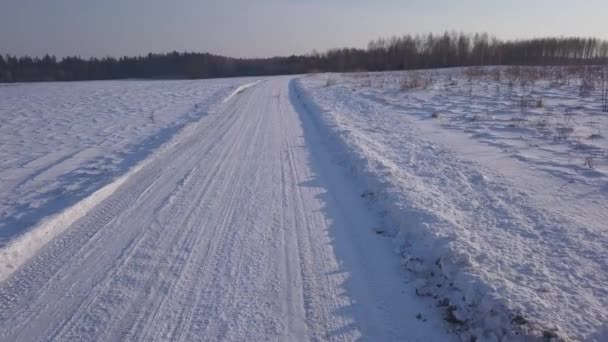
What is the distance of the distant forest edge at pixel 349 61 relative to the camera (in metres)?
76.7

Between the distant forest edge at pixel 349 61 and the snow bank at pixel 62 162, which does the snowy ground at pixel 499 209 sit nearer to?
the snow bank at pixel 62 162

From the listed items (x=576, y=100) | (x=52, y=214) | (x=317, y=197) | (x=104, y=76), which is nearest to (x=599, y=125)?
(x=576, y=100)

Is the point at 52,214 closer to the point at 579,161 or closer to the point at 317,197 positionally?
the point at 317,197

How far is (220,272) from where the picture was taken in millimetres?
3602

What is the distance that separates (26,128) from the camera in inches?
481

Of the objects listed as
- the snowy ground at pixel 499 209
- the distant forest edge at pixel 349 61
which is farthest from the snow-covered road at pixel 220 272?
the distant forest edge at pixel 349 61

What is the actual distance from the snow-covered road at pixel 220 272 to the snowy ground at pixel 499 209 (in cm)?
33

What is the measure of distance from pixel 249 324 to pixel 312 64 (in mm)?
91048

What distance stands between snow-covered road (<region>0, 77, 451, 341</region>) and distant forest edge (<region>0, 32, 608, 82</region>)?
6993 centimetres

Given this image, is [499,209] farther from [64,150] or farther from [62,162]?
[64,150]

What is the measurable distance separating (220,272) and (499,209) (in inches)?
144

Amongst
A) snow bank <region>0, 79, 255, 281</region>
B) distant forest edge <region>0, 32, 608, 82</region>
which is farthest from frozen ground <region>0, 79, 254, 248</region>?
distant forest edge <region>0, 32, 608, 82</region>

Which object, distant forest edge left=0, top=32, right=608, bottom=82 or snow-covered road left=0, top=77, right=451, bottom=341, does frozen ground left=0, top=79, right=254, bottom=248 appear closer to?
snow-covered road left=0, top=77, right=451, bottom=341

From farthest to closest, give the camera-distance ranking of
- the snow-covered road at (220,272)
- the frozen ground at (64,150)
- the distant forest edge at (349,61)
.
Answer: the distant forest edge at (349,61) → the frozen ground at (64,150) → the snow-covered road at (220,272)
